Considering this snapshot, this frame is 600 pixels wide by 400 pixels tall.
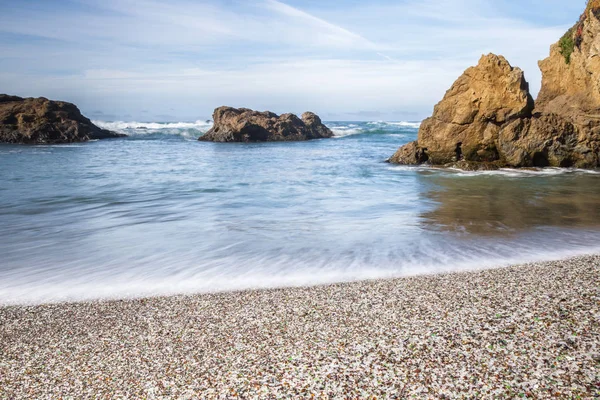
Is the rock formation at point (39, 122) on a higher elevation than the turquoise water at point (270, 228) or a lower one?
higher

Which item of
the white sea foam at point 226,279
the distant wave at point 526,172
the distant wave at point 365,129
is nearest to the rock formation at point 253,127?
the distant wave at point 365,129

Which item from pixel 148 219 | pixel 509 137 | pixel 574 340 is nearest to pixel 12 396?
pixel 574 340

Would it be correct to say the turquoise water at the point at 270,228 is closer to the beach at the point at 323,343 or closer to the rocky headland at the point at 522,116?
the beach at the point at 323,343

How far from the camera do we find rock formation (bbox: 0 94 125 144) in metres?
34.7

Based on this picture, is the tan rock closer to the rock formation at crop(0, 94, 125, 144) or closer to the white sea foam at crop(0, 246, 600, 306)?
the white sea foam at crop(0, 246, 600, 306)

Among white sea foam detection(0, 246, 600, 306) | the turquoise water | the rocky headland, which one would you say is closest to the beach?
white sea foam detection(0, 246, 600, 306)

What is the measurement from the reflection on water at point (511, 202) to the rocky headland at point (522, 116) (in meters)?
1.29

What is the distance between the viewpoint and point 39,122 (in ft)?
117

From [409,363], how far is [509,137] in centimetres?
1470

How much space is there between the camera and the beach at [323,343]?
264 cm

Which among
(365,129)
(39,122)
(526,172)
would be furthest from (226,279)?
(365,129)

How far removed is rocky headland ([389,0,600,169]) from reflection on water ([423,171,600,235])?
1292 mm

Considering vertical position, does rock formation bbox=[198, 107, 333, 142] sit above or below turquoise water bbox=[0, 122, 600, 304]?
above

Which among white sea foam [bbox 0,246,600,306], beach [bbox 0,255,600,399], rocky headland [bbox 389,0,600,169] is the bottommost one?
white sea foam [bbox 0,246,600,306]
